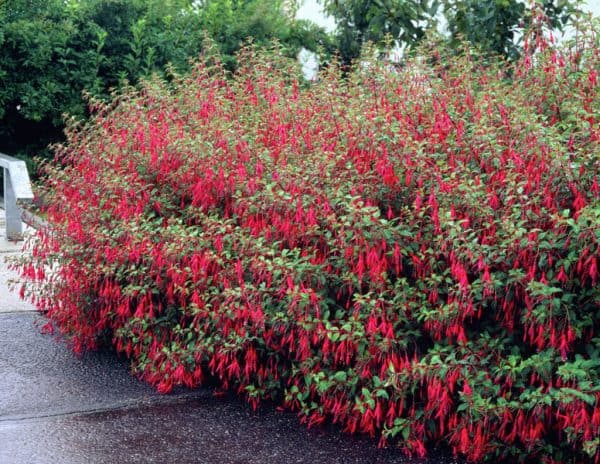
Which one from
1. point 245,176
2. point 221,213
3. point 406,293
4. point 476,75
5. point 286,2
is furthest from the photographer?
point 286,2

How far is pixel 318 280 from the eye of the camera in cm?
464

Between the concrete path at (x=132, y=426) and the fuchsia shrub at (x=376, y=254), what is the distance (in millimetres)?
132

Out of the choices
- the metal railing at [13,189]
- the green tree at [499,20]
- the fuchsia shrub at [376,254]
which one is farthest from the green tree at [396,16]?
the fuchsia shrub at [376,254]

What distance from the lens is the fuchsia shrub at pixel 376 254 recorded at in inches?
160

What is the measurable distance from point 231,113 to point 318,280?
2.00 metres

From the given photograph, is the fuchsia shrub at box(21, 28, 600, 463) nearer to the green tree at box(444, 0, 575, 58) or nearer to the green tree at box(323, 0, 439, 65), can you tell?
the green tree at box(444, 0, 575, 58)

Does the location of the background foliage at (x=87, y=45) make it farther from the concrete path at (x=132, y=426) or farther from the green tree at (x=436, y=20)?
the concrete path at (x=132, y=426)

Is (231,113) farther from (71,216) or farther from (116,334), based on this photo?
(116,334)

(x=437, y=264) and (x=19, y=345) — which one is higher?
(x=437, y=264)

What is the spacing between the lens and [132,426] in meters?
4.88

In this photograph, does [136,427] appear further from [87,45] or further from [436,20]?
[87,45]

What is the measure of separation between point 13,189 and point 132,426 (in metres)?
4.77

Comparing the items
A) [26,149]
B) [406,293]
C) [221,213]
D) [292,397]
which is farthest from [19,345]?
[26,149]

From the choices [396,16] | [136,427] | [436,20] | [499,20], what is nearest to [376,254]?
[136,427]
